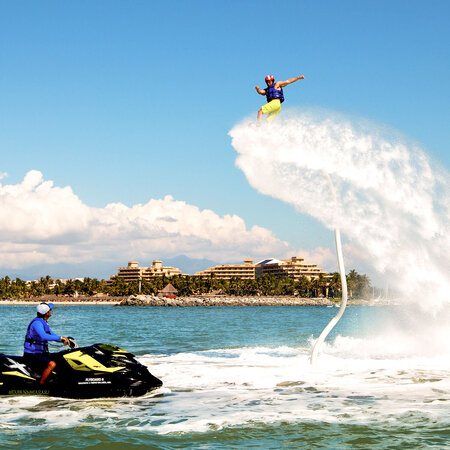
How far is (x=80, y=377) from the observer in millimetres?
10617

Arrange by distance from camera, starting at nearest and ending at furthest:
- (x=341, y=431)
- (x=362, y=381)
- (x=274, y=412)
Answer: (x=341, y=431)
(x=274, y=412)
(x=362, y=381)

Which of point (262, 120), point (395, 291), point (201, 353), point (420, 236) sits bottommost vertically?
point (201, 353)

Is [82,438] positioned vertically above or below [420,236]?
below

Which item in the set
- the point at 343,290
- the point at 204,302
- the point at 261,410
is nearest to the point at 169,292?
the point at 204,302

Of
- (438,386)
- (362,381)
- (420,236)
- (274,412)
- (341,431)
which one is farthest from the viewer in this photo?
(420,236)

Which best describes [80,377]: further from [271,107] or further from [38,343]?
[271,107]

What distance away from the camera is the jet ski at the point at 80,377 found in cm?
1061

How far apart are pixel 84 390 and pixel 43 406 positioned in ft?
2.56

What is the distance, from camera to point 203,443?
7.75 meters

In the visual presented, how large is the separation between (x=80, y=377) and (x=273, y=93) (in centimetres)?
786

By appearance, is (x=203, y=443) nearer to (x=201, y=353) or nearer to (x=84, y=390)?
(x=84, y=390)

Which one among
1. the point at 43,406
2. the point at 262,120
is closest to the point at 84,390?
the point at 43,406

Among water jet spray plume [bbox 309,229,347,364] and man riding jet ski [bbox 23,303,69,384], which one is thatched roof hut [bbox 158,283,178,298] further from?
man riding jet ski [bbox 23,303,69,384]

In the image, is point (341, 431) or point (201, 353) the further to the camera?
point (201, 353)
